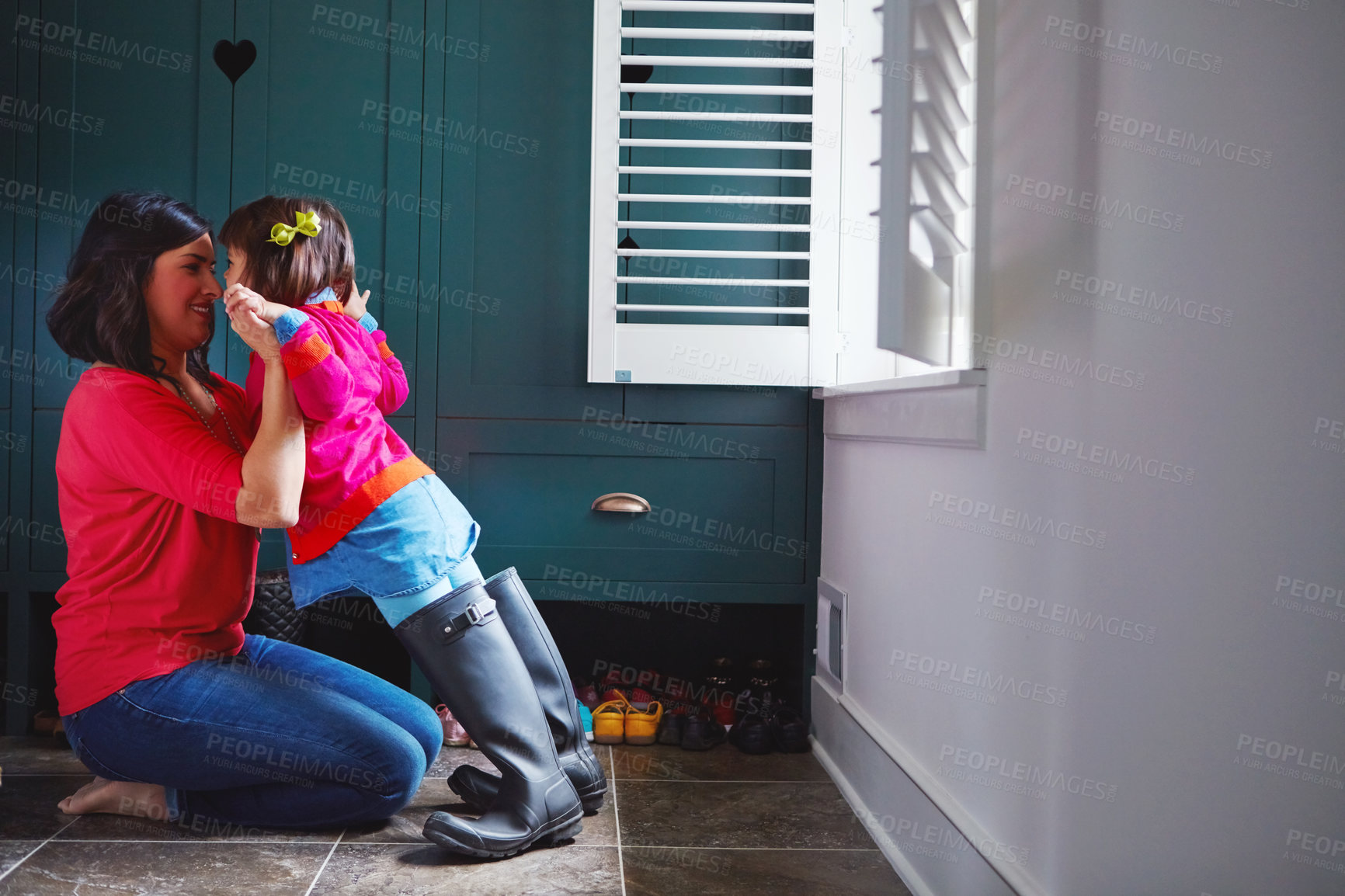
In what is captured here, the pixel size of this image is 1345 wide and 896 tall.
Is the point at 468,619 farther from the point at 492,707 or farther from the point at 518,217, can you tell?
the point at 518,217

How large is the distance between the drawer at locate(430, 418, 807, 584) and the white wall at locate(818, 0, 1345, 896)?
0.87m

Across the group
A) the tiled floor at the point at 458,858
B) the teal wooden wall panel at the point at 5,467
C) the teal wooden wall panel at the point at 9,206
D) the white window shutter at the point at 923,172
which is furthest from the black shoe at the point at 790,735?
the teal wooden wall panel at the point at 9,206

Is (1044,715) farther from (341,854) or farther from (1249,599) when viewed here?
(341,854)

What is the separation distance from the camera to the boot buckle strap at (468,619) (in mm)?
1652

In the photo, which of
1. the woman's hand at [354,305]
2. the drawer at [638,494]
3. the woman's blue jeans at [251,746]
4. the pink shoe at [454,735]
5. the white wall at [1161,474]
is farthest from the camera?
the drawer at [638,494]

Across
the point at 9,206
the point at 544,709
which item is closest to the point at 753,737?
the point at 544,709

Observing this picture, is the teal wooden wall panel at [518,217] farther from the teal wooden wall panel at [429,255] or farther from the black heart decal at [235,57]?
the black heart decal at [235,57]

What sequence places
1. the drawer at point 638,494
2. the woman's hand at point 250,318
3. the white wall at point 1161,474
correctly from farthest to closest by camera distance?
the drawer at point 638,494, the woman's hand at point 250,318, the white wall at point 1161,474

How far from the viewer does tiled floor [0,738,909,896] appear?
4.94ft

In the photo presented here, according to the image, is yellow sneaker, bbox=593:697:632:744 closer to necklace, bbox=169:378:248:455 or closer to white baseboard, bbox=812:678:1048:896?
white baseboard, bbox=812:678:1048:896

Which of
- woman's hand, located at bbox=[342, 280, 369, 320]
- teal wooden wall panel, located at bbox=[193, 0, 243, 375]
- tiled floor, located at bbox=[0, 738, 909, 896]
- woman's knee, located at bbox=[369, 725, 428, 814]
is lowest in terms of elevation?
tiled floor, located at bbox=[0, 738, 909, 896]

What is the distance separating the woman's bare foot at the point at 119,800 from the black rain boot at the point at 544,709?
510 millimetres

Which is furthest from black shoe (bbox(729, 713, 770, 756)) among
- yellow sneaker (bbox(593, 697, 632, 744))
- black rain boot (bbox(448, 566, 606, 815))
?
black rain boot (bbox(448, 566, 606, 815))

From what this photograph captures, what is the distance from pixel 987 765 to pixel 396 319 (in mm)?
1632
